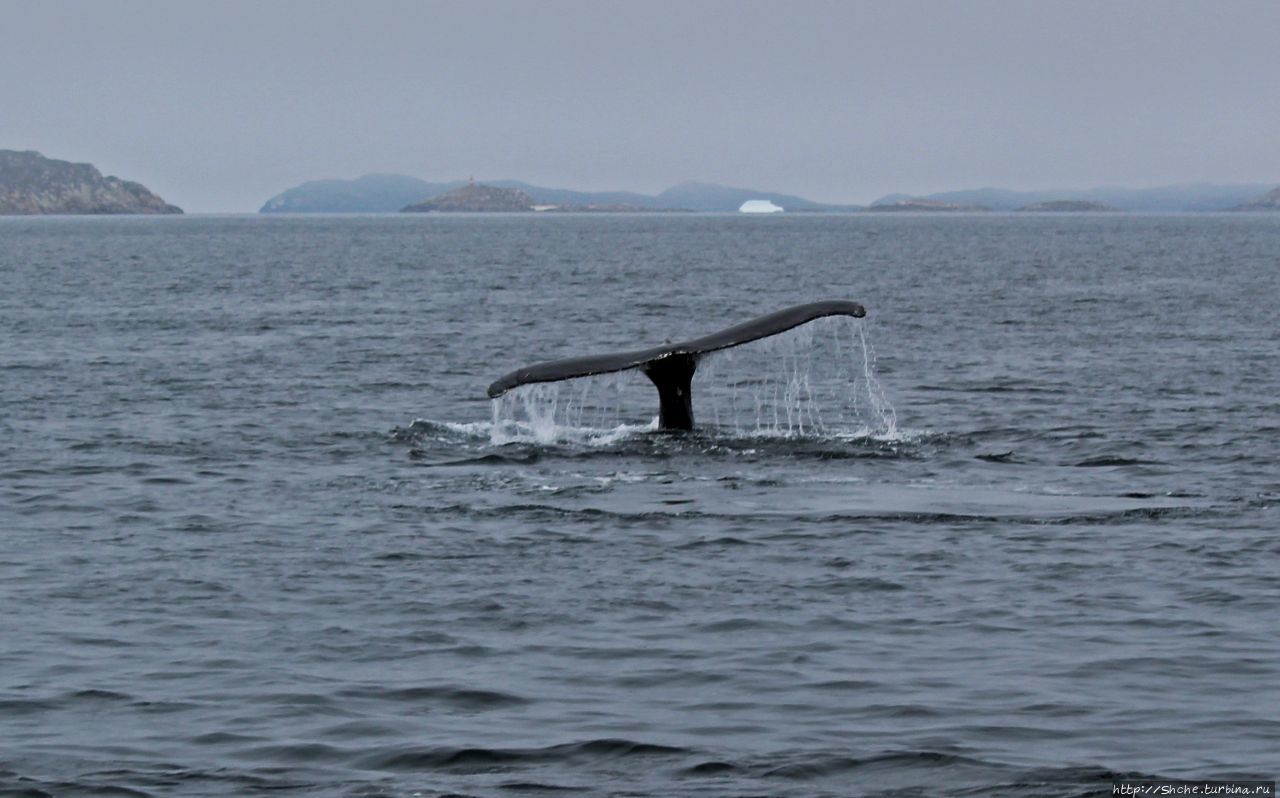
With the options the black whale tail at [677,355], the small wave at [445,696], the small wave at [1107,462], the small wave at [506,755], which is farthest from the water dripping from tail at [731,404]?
the small wave at [506,755]

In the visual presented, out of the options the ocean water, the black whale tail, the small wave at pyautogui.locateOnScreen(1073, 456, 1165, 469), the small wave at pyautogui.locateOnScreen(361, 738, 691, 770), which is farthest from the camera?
the small wave at pyautogui.locateOnScreen(1073, 456, 1165, 469)

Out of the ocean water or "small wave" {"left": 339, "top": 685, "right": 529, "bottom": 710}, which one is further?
"small wave" {"left": 339, "top": 685, "right": 529, "bottom": 710}

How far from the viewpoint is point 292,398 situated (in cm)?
2750

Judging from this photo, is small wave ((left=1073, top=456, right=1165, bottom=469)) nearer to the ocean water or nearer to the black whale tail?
the ocean water

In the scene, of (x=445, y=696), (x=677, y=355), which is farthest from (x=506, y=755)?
(x=677, y=355)

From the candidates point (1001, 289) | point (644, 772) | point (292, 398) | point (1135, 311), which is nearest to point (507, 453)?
point (292, 398)

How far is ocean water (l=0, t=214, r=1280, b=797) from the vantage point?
397 inches

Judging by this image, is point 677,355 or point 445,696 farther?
point 677,355

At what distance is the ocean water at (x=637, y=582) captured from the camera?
10078mm

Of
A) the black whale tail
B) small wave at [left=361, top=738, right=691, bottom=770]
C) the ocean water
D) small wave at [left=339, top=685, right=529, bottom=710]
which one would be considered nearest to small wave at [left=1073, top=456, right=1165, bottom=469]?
the ocean water

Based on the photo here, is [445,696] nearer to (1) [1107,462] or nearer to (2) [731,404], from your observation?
(1) [1107,462]

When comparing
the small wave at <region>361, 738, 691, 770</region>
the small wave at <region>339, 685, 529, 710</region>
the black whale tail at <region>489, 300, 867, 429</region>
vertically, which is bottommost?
the small wave at <region>361, 738, 691, 770</region>

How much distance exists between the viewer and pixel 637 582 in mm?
14172

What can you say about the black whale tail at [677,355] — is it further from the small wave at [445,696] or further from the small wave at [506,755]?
the small wave at [506,755]
